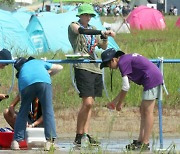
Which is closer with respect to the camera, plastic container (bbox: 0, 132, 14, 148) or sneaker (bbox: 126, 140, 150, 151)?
sneaker (bbox: 126, 140, 150, 151)

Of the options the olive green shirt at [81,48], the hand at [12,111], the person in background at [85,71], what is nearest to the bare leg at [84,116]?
the person in background at [85,71]

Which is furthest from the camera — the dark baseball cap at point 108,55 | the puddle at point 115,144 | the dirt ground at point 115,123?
the dirt ground at point 115,123

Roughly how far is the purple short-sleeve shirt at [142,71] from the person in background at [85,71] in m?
0.74

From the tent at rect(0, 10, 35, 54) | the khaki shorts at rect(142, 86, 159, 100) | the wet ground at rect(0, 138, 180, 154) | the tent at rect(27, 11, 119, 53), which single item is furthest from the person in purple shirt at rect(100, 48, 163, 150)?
the tent at rect(27, 11, 119, 53)

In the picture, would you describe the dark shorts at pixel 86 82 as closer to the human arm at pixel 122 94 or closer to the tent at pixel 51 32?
the human arm at pixel 122 94

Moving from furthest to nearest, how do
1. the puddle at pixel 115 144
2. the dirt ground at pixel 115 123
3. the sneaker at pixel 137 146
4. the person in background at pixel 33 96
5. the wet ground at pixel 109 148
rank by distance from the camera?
the dirt ground at pixel 115 123
the puddle at pixel 115 144
the person in background at pixel 33 96
the sneaker at pixel 137 146
the wet ground at pixel 109 148

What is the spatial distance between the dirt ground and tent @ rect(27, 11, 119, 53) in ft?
33.0

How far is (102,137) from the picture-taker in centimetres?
1238

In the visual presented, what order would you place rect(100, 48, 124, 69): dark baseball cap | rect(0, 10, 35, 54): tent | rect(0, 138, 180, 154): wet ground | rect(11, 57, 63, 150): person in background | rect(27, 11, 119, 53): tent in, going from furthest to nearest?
rect(27, 11, 119, 53): tent, rect(0, 10, 35, 54): tent, rect(100, 48, 124, 69): dark baseball cap, rect(11, 57, 63, 150): person in background, rect(0, 138, 180, 154): wet ground

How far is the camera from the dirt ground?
42.8 feet

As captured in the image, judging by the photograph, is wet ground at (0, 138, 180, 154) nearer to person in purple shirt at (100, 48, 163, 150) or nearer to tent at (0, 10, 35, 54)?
person in purple shirt at (100, 48, 163, 150)

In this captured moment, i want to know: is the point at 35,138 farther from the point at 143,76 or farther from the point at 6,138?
the point at 143,76

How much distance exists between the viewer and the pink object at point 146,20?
41869mm

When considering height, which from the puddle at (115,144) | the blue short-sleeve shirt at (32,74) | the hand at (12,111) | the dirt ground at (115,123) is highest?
the blue short-sleeve shirt at (32,74)
